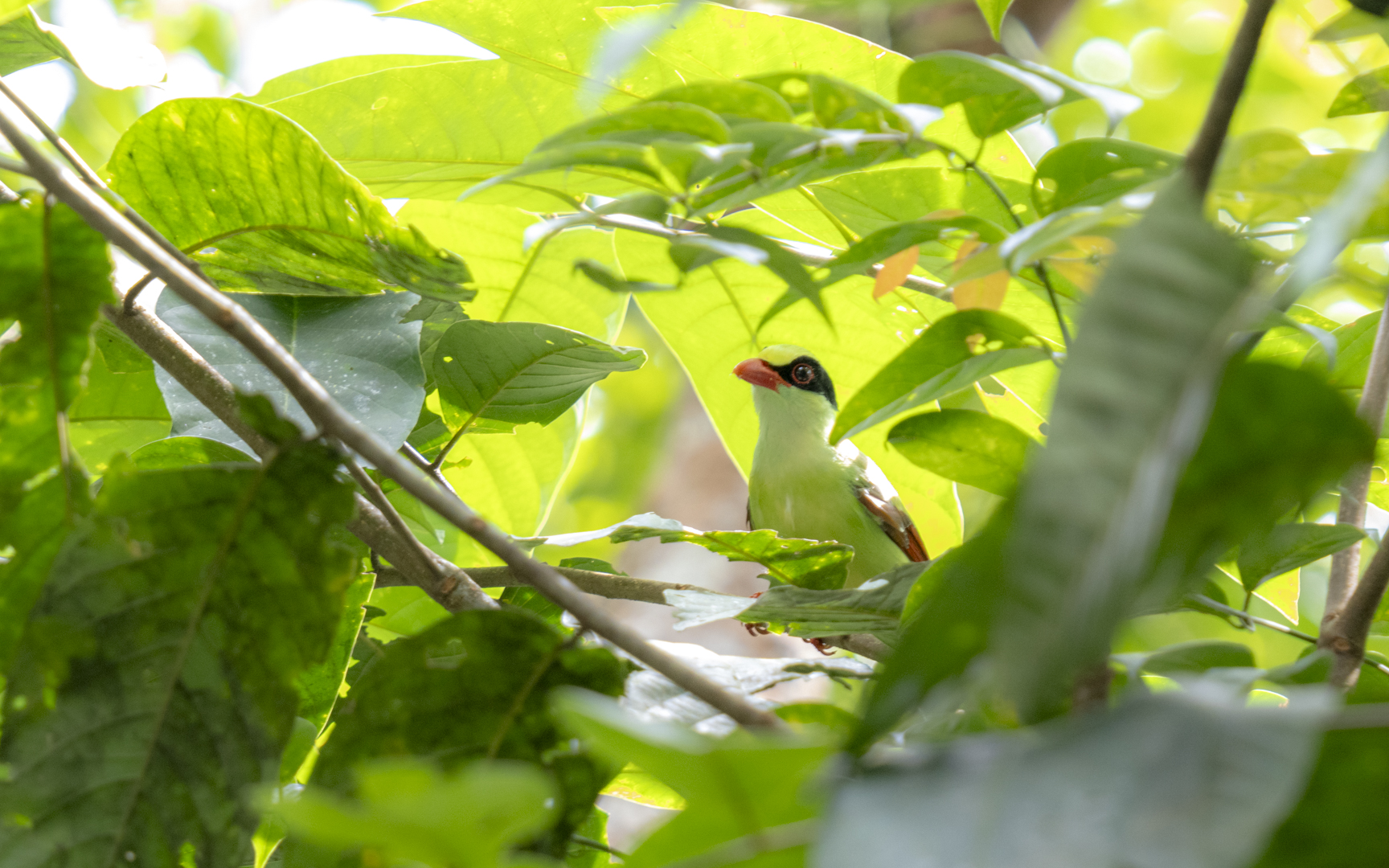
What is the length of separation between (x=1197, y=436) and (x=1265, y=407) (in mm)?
31

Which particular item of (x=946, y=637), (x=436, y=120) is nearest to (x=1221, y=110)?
(x=946, y=637)

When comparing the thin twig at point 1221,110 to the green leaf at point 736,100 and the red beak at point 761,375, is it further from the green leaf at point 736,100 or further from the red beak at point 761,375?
the red beak at point 761,375

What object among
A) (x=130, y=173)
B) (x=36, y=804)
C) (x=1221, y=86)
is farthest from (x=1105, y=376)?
(x=130, y=173)

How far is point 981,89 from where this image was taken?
99 centimetres

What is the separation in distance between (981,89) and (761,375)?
6.44 feet

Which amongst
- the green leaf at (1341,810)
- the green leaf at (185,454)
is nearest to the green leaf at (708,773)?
the green leaf at (1341,810)

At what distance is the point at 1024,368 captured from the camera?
1697mm

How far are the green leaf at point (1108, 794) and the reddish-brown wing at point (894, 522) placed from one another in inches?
96.0

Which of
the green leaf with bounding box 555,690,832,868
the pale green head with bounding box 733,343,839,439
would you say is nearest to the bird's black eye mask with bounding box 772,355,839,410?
the pale green head with bounding box 733,343,839,439

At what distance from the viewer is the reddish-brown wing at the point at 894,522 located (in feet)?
9.53

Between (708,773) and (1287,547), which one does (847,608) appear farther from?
(708,773)

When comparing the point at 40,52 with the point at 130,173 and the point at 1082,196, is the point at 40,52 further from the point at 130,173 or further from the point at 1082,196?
the point at 1082,196

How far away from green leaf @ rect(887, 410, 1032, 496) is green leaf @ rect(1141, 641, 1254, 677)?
0.79ft

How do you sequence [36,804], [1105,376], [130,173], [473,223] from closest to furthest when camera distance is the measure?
[1105,376], [36,804], [130,173], [473,223]
